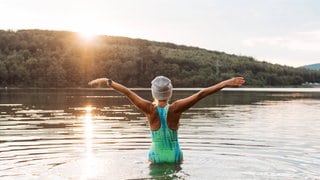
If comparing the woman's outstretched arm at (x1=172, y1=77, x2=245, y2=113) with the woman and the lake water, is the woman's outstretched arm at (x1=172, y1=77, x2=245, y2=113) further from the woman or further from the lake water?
the lake water

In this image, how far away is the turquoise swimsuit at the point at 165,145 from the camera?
12.4 metres

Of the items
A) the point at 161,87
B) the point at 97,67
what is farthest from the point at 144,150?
the point at 97,67

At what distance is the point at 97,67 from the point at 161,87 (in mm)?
156450

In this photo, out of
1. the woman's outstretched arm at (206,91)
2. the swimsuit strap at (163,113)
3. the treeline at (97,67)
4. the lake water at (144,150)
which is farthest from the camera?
the treeline at (97,67)

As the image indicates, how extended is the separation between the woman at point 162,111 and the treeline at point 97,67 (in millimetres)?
134824

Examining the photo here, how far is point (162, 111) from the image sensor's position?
12094 mm

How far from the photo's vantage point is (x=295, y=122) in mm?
30734

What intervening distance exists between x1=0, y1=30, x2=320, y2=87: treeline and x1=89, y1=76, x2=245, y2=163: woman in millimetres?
134824

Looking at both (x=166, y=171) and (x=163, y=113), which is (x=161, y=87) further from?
(x=166, y=171)

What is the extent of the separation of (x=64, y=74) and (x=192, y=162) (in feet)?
472

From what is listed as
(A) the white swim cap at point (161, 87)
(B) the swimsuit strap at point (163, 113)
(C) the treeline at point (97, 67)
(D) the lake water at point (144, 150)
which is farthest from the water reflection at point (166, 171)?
(C) the treeline at point (97, 67)

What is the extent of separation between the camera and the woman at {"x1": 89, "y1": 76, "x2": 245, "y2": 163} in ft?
38.7

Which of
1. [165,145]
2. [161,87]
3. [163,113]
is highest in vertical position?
[161,87]

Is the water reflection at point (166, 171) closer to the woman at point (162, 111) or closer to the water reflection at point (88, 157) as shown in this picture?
the woman at point (162, 111)
